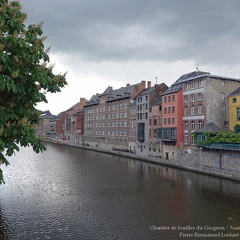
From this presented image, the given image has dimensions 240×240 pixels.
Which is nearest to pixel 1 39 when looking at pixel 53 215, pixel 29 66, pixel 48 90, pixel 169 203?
pixel 29 66

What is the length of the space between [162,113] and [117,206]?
4060 centimetres

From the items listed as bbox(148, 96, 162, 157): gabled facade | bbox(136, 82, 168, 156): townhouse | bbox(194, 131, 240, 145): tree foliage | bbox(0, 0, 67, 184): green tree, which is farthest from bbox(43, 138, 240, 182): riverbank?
bbox(0, 0, 67, 184): green tree

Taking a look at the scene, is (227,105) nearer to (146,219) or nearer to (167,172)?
(167,172)

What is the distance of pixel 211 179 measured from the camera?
42000 mm

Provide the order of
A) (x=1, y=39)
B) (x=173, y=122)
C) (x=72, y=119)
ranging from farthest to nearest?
1. (x=72, y=119)
2. (x=173, y=122)
3. (x=1, y=39)

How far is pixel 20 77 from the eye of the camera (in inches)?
426

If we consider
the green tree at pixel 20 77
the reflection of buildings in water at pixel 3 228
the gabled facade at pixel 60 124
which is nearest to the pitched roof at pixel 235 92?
the reflection of buildings in water at pixel 3 228

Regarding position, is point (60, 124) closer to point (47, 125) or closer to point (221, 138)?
point (47, 125)

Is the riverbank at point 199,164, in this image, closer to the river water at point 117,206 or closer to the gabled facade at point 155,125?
the river water at point 117,206

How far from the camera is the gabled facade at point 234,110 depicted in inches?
2044

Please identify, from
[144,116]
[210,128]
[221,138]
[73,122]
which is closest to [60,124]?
[73,122]

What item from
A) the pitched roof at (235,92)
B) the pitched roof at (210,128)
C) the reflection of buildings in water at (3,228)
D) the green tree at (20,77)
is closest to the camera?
the green tree at (20,77)

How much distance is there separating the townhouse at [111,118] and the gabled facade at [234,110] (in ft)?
106

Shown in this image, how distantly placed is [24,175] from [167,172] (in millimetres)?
24191
